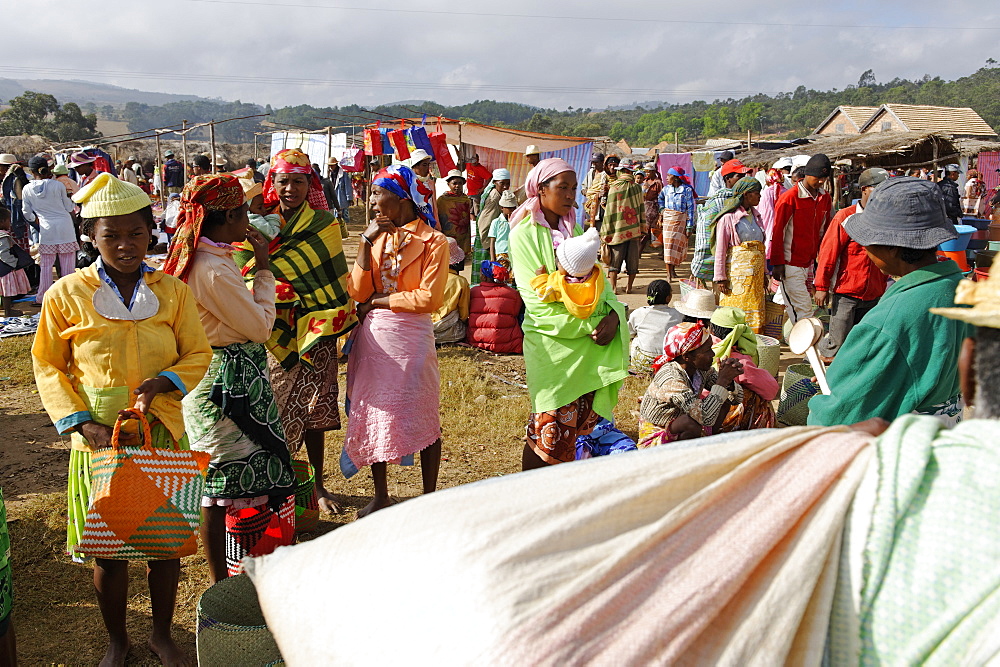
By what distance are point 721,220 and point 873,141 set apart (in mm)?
8778

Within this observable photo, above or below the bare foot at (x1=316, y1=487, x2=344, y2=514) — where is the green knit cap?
above

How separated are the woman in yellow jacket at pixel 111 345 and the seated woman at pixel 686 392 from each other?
7.00 feet

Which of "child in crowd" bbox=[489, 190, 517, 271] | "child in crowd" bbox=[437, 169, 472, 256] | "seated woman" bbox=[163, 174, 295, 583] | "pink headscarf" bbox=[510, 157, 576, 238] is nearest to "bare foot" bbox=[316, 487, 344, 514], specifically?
"seated woman" bbox=[163, 174, 295, 583]

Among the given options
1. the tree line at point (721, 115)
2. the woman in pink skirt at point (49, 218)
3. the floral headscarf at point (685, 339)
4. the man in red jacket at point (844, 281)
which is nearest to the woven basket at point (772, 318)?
the man in red jacket at point (844, 281)

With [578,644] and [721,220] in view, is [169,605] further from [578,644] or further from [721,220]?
[721,220]

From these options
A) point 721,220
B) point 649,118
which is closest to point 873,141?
point 721,220

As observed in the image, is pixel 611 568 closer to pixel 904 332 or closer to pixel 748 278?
pixel 904 332

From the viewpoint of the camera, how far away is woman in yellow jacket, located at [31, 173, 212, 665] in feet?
8.46

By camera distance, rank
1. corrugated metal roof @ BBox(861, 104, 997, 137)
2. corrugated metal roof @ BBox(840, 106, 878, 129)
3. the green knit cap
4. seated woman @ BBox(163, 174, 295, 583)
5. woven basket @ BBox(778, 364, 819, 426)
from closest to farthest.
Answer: the green knit cap
seated woman @ BBox(163, 174, 295, 583)
woven basket @ BBox(778, 364, 819, 426)
corrugated metal roof @ BBox(861, 104, 997, 137)
corrugated metal roof @ BBox(840, 106, 878, 129)

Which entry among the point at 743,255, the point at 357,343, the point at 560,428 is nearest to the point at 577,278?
the point at 560,428

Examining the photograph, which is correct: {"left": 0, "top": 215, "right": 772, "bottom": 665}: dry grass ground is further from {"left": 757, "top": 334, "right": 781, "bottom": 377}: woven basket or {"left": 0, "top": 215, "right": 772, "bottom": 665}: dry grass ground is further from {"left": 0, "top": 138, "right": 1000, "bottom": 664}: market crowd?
{"left": 757, "top": 334, "right": 781, "bottom": 377}: woven basket

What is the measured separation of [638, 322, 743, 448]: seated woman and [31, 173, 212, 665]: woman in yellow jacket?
7.00ft

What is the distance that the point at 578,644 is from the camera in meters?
1.01

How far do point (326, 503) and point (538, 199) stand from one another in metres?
2.04
